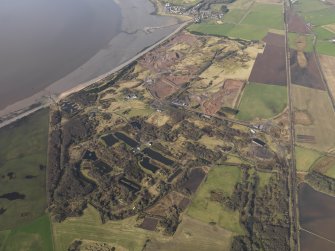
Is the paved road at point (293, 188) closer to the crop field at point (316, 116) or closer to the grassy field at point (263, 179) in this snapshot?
the crop field at point (316, 116)

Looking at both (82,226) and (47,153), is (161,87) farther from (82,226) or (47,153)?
(82,226)

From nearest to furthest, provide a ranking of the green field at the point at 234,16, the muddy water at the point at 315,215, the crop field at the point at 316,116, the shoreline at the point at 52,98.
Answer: the muddy water at the point at 315,215, the crop field at the point at 316,116, the shoreline at the point at 52,98, the green field at the point at 234,16

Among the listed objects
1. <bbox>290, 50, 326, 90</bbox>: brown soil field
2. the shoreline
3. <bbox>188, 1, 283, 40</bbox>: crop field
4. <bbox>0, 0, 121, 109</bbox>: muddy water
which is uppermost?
<bbox>0, 0, 121, 109</bbox>: muddy water

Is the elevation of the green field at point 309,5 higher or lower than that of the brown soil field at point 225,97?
higher

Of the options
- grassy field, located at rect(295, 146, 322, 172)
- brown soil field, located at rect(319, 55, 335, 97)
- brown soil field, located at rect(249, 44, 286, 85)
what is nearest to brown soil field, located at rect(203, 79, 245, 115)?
brown soil field, located at rect(249, 44, 286, 85)

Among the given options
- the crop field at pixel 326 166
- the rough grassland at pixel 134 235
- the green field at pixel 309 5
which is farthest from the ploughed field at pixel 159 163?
the green field at pixel 309 5

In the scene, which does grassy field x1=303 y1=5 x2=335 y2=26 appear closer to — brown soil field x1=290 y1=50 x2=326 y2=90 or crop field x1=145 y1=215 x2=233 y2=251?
brown soil field x1=290 y1=50 x2=326 y2=90

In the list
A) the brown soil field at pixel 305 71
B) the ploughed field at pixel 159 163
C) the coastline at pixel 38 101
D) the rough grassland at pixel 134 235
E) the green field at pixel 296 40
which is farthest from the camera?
the green field at pixel 296 40
